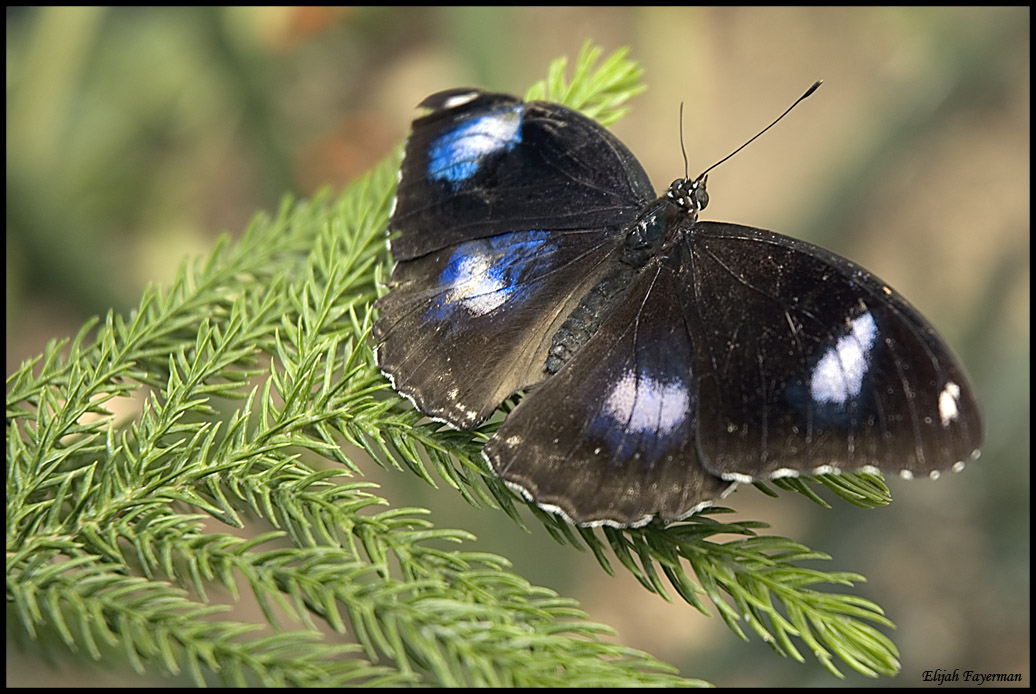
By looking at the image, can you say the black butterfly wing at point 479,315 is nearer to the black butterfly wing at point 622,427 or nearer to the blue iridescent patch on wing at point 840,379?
the black butterfly wing at point 622,427

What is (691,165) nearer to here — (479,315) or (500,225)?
(500,225)

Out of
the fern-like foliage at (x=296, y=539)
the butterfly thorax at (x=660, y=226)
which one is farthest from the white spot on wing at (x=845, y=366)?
the butterfly thorax at (x=660, y=226)

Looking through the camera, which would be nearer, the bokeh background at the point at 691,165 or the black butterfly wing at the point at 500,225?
the black butterfly wing at the point at 500,225

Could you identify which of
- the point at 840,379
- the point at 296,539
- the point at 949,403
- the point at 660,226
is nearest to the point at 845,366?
the point at 840,379

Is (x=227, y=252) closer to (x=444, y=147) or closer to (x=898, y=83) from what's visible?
(x=444, y=147)

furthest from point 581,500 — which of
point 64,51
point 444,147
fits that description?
point 64,51

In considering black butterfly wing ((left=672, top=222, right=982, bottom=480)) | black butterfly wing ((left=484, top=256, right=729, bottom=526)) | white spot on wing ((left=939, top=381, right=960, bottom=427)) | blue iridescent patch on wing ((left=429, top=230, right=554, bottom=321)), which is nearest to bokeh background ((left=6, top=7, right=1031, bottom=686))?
blue iridescent patch on wing ((left=429, top=230, right=554, bottom=321))

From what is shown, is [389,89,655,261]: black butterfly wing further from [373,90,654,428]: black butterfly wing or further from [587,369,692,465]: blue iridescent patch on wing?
[587,369,692,465]: blue iridescent patch on wing
